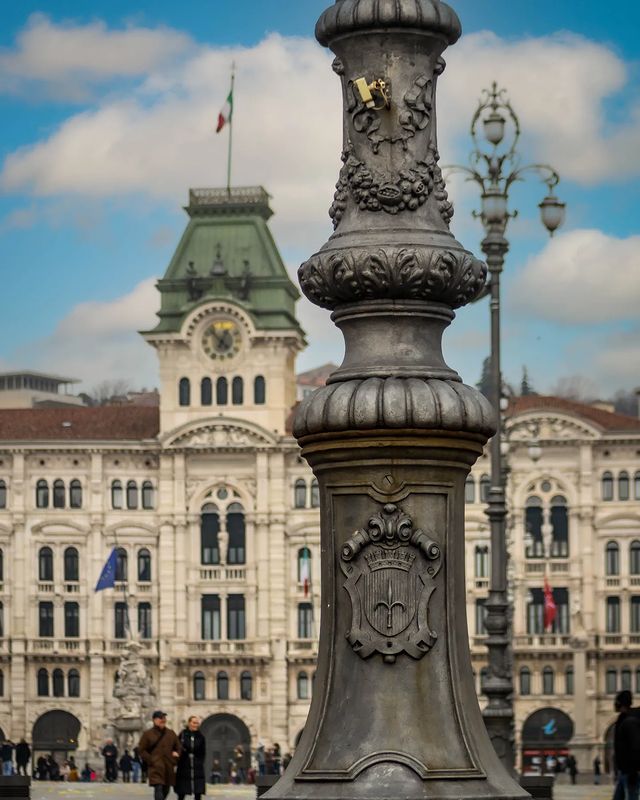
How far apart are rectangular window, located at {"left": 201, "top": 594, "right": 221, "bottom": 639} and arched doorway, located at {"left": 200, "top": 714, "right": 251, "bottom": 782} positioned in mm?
3657

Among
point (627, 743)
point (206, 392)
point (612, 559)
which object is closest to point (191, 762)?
point (627, 743)

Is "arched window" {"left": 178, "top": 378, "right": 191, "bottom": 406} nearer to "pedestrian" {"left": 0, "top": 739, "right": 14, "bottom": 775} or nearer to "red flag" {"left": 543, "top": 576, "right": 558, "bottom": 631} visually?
"red flag" {"left": 543, "top": 576, "right": 558, "bottom": 631}

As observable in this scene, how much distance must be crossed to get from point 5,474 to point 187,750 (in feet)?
251

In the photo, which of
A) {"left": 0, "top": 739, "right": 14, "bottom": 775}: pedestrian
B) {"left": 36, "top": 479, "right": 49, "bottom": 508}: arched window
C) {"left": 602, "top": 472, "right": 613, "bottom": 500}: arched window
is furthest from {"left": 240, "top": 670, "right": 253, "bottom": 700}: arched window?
{"left": 0, "top": 739, "right": 14, "bottom": 775}: pedestrian

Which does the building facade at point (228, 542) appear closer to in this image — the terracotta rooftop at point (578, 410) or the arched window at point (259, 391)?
the arched window at point (259, 391)

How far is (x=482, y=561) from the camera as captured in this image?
98.2 meters

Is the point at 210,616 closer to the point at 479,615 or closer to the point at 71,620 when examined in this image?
the point at 71,620

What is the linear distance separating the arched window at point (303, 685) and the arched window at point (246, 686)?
201 centimetres

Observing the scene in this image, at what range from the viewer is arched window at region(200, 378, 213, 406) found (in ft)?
329

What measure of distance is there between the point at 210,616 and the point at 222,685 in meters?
2.98

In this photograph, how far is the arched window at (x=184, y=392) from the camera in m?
101

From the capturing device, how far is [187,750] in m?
27.2

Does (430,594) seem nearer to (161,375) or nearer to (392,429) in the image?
(392,429)

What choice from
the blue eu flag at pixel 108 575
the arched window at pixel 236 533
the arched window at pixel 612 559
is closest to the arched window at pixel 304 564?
the arched window at pixel 236 533
